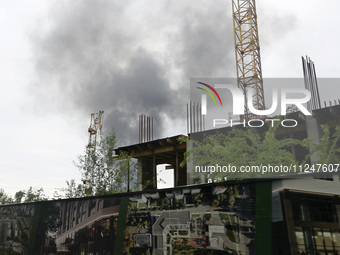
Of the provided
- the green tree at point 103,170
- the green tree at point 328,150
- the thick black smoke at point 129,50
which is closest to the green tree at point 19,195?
the thick black smoke at point 129,50

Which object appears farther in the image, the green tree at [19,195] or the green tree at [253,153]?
the green tree at [19,195]

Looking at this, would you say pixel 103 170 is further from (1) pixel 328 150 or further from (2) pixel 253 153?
(1) pixel 328 150

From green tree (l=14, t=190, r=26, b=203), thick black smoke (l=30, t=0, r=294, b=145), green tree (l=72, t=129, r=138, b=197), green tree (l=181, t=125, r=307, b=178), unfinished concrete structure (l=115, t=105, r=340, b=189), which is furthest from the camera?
green tree (l=14, t=190, r=26, b=203)

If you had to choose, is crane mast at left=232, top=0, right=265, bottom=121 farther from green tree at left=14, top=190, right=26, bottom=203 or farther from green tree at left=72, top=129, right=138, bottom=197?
green tree at left=14, top=190, right=26, bottom=203

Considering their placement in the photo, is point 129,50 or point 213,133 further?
point 129,50

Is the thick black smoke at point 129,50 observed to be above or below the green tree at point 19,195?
above

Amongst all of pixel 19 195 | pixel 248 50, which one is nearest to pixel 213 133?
pixel 248 50

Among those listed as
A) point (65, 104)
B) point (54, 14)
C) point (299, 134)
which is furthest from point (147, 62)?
point (299, 134)

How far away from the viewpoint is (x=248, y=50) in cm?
4969

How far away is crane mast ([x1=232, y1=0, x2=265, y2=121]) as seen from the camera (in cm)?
4781

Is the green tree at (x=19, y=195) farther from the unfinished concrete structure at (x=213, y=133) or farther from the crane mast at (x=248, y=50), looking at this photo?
the crane mast at (x=248, y=50)

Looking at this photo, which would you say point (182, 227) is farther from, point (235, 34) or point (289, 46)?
point (235, 34)

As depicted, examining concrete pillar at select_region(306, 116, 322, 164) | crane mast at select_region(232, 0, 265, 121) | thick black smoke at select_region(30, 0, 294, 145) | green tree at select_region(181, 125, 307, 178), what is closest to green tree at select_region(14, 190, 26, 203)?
thick black smoke at select_region(30, 0, 294, 145)

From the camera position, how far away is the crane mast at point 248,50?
157 ft
